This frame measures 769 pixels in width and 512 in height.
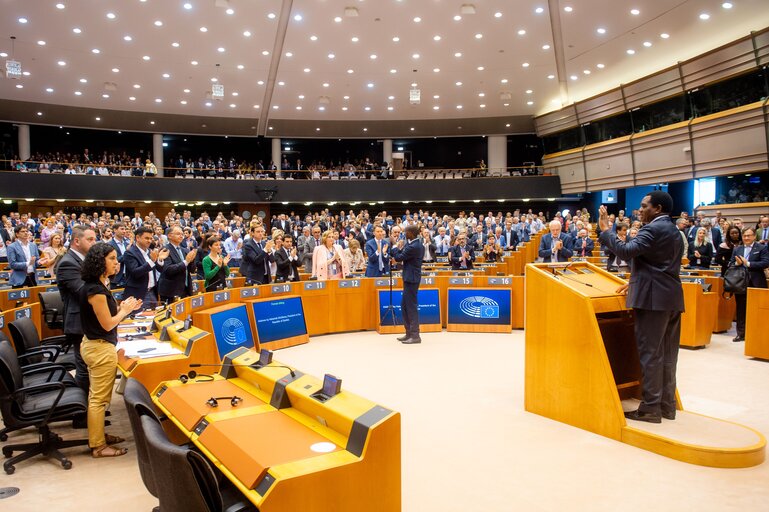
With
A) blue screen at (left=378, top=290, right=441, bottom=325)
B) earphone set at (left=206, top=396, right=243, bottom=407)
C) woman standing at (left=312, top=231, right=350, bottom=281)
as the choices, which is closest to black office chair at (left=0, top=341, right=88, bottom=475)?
earphone set at (left=206, top=396, right=243, bottom=407)

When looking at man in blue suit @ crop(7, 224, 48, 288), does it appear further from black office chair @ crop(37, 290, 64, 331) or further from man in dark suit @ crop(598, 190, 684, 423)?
man in dark suit @ crop(598, 190, 684, 423)

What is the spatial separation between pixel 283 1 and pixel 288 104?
9333mm

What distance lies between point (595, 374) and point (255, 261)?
Result: 5298 mm

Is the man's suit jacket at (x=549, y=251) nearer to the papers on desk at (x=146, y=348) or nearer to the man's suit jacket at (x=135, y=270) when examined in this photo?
the man's suit jacket at (x=135, y=270)

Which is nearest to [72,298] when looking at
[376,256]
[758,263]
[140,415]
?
[140,415]

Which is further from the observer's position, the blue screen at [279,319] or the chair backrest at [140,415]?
the blue screen at [279,319]

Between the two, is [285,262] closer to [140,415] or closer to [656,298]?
[656,298]

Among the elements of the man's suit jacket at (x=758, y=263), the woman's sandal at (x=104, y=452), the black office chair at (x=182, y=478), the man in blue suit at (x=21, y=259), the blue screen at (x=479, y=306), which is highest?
the man in blue suit at (x=21, y=259)

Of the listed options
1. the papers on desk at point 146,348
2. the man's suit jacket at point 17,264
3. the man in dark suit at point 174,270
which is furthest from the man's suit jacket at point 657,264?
the man's suit jacket at point 17,264

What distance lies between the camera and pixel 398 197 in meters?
25.4

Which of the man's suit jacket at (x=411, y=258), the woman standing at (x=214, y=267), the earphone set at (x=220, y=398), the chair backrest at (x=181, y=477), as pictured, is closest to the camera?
the chair backrest at (x=181, y=477)

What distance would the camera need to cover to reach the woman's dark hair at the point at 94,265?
12.2ft

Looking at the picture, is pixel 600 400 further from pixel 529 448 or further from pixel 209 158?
pixel 209 158

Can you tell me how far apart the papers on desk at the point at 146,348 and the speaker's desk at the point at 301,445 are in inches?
44.7
